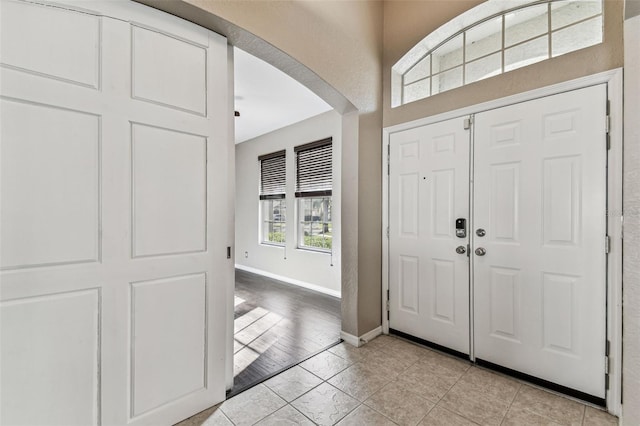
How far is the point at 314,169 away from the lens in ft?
15.3

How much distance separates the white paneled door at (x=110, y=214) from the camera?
4.00 feet

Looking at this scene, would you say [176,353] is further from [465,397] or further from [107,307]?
[465,397]

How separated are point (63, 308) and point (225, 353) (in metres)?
0.94

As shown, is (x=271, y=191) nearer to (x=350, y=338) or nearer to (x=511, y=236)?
(x=350, y=338)

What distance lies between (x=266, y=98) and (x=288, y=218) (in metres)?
2.08

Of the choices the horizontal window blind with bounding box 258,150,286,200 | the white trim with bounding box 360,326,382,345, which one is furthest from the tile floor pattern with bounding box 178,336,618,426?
the horizontal window blind with bounding box 258,150,286,200

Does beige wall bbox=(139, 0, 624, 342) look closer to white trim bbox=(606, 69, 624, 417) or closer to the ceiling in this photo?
white trim bbox=(606, 69, 624, 417)

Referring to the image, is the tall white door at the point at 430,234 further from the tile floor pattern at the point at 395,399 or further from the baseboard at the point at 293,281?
the baseboard at the point at 293,281

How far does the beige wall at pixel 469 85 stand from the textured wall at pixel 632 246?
0.96 m

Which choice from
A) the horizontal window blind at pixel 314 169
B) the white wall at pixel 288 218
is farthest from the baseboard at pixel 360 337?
the horizontal window blind at pixel 314 169

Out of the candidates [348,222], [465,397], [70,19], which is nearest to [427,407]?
[465,397]

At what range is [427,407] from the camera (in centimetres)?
181

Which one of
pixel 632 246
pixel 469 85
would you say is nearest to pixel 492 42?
pixel 469 85

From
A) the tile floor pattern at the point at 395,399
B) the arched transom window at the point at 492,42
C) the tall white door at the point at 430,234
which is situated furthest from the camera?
the tall white door at the point at 430,234
